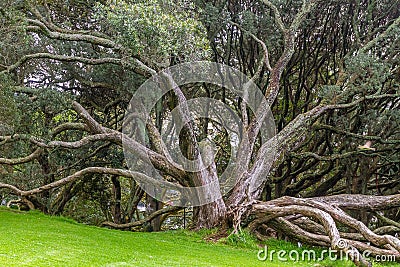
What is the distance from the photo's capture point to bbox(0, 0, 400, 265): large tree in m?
9.11

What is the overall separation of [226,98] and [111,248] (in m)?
8.50

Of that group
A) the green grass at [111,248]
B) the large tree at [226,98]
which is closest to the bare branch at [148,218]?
the large tree at [226,98]

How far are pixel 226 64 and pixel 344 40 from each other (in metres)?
3.65

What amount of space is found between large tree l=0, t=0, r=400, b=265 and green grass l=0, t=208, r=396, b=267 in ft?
2.36

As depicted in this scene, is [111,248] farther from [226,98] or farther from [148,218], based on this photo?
[226,98]

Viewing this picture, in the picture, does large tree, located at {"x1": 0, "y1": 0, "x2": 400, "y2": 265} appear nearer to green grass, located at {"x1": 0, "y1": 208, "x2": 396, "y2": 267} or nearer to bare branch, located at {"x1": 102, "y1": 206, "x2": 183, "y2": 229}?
bare branch, located at {"x1": 102, "y1": 206, "x2": 183, "y2": 229}

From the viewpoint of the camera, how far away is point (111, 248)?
7.78 metres

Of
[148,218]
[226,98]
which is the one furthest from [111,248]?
[226,98]

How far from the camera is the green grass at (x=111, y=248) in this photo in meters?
6.38

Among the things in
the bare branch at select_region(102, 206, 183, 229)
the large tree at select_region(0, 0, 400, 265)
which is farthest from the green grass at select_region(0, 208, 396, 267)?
the bare branch at select_region(102, 206, 183, 229)

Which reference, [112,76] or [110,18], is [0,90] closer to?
[110,18]

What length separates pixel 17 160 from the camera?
35.1 feet

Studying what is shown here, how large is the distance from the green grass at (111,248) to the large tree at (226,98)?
721 millimetres

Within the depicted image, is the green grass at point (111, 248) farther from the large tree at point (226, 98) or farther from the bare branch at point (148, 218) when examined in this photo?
the bare branch at point (148, 218)
